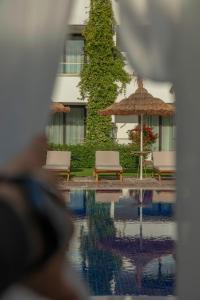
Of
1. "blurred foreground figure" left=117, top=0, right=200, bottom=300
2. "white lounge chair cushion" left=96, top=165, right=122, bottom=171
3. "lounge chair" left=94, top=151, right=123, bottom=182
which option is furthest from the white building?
"blurred foreground figure" left=117, top=0, right=200, bottom=300

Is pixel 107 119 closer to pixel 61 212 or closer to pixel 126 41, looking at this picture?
pixel 126 41

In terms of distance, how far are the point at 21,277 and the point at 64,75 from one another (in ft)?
64.2

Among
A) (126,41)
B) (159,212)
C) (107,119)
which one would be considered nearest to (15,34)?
(126,41)

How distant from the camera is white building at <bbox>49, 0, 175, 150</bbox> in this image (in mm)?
19578

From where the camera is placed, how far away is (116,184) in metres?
13.4

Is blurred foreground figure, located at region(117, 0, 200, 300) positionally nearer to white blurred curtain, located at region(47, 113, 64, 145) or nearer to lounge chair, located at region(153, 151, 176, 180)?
lounge chair, located at region(153, 151, 176, 180)

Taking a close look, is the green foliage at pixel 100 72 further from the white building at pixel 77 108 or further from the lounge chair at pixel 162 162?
the lounge chair at pixel 162 162

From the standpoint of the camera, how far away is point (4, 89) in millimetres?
2676

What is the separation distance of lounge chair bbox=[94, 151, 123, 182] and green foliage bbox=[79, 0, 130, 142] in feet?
15.0

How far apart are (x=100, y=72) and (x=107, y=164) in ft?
18.7

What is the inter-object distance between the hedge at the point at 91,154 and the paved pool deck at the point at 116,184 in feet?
7.88

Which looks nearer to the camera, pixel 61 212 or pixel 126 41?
pixel 61 212

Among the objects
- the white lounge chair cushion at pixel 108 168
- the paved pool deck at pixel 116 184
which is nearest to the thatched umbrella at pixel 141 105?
the paved pool deck at pixel 116 184

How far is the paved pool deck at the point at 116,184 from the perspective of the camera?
42.4 feet
